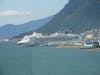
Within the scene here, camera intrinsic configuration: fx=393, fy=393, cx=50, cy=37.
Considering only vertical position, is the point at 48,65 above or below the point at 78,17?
below

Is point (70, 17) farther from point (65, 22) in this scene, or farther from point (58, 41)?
point (58, 41)

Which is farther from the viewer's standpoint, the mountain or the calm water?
the mountain

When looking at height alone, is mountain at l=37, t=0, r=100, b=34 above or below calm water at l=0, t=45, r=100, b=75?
above

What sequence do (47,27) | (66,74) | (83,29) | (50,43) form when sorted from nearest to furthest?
(66,74) < (50,43) < (83,29) < (47,27)

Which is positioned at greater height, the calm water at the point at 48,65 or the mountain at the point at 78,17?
the mountain at the point at 78,17

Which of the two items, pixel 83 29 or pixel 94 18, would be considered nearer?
pixel 83 29

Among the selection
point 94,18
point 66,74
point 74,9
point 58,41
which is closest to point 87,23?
point 94,18

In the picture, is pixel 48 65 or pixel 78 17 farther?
pixel 78 17

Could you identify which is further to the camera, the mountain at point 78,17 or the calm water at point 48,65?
the mountain at point 78,17
